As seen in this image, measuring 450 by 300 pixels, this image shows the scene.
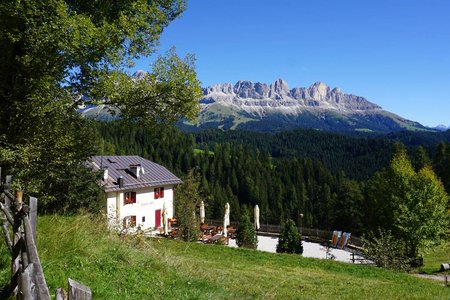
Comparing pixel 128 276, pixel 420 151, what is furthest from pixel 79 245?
pixel 420 151

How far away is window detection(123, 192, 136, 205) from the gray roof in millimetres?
829

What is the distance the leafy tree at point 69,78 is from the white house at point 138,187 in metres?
29.9

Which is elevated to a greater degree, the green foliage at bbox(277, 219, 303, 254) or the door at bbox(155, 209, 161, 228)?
the door at bbox(155, 209, 161, 228)

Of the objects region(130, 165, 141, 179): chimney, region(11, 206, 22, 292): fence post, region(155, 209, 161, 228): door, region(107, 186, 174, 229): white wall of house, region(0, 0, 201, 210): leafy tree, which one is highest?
region(0, 0, 201, 210): leafy tree

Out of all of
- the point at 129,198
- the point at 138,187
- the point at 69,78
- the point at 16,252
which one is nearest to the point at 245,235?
the point at 138,187

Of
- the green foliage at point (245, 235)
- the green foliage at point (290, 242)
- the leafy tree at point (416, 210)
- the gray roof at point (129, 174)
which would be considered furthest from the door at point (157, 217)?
the leafy tree at point (416, 210)

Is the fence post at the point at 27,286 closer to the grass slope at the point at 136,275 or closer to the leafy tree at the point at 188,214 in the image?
the grass slope at the point at 136,275

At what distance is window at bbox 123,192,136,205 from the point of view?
141 feet

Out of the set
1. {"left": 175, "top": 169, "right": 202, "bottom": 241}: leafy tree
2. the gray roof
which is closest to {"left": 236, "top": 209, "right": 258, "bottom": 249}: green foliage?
{"left": 175, "top": 169, "right": 202, "bottom": 241}: leafy tree

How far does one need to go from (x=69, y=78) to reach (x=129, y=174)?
1420 inches

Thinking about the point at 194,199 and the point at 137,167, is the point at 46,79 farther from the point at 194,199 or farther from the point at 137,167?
the point at 137,167

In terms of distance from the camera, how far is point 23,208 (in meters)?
4.73

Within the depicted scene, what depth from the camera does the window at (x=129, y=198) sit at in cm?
4284

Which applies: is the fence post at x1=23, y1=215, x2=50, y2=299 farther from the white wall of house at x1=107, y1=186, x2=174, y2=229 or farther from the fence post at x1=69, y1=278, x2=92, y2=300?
the white wall of house at x1=107, y1=186, x2=174, y2=229
